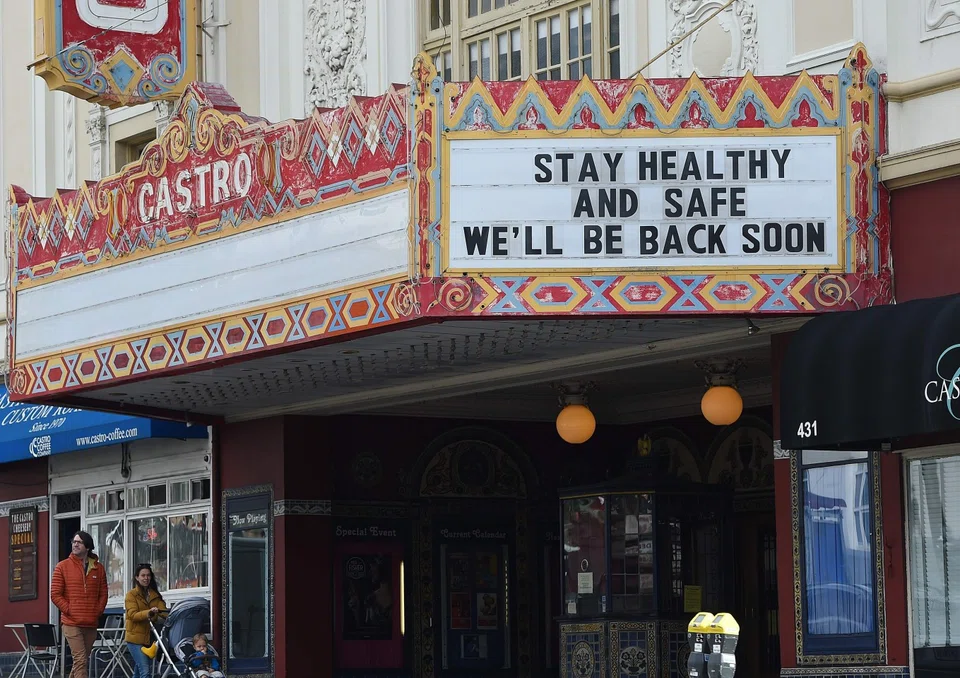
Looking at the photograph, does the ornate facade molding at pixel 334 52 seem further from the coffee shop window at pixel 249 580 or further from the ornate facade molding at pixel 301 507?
the coffee shop window at pixel 249 580

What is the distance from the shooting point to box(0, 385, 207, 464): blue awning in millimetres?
22672

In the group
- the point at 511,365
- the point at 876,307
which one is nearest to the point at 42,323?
the point at 511,365


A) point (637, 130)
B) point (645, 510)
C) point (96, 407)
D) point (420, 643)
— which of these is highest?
point (637, 130)

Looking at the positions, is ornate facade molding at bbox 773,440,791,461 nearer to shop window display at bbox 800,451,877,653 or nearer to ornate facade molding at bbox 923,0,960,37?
shop window display at bbox 800,451,877,653

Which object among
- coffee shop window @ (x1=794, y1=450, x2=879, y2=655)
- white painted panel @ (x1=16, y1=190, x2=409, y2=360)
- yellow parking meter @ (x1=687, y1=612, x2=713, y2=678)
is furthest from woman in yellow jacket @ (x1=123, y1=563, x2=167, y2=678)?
yellow parking meter @ (x1=687, y1=612, x2=713, y2=678)

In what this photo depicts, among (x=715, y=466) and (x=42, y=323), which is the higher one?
(x=42, y=323)

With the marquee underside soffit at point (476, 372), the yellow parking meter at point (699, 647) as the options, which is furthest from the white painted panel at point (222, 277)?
the yellow parking meter at point (699, 647)

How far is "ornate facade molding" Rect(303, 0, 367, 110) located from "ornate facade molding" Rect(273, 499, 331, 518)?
4.77 meters

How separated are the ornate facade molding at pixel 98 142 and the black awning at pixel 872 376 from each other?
43.0 feet

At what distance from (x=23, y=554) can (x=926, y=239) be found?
1621cm

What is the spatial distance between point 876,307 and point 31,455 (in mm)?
14392

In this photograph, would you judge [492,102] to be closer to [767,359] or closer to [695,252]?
[695,252]

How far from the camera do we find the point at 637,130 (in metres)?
14.8

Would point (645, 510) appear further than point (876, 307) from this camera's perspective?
Yes
